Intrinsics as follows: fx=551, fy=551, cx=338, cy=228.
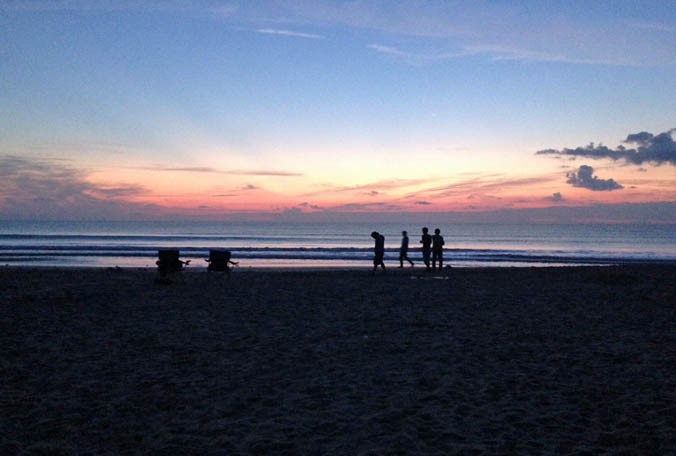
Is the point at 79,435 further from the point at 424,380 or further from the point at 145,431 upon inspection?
the point at 424,380

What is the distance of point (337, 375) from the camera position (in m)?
7.74

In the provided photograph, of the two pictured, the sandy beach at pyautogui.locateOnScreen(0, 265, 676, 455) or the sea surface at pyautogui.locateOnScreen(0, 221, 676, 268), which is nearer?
the sandy beach at pyautogui.locateOnScreen(0, 265, 676, 455)

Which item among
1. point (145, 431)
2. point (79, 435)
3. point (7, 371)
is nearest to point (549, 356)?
point (145, 431)

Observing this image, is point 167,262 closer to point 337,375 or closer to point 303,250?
point 337,375

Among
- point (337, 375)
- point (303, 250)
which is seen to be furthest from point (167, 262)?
point (303, 250)

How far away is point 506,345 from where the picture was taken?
31.6 feet

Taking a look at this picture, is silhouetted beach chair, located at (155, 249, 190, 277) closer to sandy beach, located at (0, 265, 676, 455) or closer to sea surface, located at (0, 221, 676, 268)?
sandy beach, located at (0, 265, 676, 455)

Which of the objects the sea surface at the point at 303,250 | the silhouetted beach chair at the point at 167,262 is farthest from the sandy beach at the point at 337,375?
the sea surface at the point at 303,250

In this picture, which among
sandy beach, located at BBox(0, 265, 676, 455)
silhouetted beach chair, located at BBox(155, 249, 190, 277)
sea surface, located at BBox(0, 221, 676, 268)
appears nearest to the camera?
sandy beach, located at BBox(0, 265, 676, 455)

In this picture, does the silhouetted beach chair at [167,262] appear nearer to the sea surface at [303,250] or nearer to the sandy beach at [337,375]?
the sandy beach at [337,375]

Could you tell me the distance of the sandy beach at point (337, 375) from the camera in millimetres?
5387

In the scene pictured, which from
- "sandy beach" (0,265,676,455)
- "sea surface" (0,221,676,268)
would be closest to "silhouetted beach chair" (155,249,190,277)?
"sandy beach" (0,265,676,455)

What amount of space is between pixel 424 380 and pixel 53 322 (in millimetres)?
8433

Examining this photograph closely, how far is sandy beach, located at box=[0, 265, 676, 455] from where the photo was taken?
5.39 m
